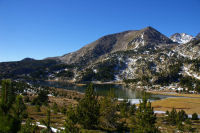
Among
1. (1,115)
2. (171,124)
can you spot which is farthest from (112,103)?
(1,115)

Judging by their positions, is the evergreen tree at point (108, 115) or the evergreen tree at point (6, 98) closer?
the evergreen tree at point (6, 98)

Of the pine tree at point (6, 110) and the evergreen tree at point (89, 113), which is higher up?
the pine tree at point (6, 110)

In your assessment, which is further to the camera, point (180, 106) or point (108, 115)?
point (180, 106)

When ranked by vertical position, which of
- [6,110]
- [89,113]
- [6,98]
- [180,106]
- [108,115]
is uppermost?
[6,98]

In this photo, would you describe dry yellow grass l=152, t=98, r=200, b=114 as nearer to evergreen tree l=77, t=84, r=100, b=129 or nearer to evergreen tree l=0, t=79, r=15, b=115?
evergreen tree l=77, t=84, r=100, b=129

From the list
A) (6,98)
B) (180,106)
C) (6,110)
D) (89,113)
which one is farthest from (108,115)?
(180,106)

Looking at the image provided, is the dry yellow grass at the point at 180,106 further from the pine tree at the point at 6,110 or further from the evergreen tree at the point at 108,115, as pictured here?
the pine tree at the point at 6,110

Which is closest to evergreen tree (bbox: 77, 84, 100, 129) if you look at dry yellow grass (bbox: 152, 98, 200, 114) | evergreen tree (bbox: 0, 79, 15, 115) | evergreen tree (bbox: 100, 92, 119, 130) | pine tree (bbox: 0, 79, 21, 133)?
evergreen tree (bbox: 100, 92, 119, 130)

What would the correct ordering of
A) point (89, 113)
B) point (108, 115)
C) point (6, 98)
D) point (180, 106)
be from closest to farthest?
1. point (6, 98)
2. point (89, 113)
3. point (108, 115)
4. point (180, 106)

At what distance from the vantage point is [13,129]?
839 cm

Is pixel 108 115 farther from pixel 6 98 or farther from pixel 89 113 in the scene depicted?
pixel 6 98

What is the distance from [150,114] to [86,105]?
16.9m

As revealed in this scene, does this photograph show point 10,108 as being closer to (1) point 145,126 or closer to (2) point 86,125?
(1) point 145,126

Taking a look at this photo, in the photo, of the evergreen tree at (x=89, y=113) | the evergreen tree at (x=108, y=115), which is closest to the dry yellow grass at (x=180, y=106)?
the evergreen tree at (x=108, y=115)
